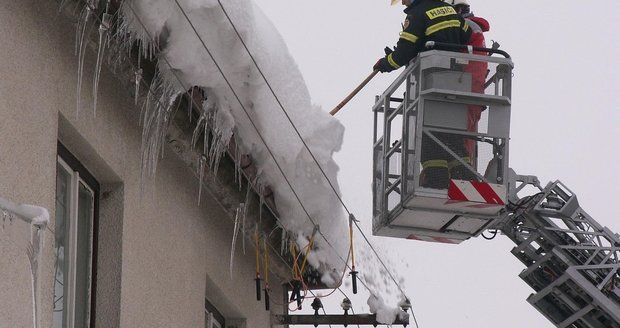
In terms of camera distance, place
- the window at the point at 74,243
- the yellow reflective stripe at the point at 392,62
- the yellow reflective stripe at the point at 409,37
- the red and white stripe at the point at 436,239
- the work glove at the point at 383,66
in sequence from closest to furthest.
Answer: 1. the window at the point at 74,243
2. the yellow reflective stripe at the point at 409,37
3. the yellow reflective stripe at the point at 392,62
4. the work glove at the point at 383,66
5. the red and white stripe at the point at 436,239

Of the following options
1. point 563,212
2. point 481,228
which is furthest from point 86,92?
point 563,212

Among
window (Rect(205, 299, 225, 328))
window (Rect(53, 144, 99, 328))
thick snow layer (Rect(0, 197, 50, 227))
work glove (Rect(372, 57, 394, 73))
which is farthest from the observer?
work glove (Rect(372, 57, 394, 73))

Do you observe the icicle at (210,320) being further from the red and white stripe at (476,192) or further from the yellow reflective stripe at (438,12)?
the yellow reflective stripe at (438,12)

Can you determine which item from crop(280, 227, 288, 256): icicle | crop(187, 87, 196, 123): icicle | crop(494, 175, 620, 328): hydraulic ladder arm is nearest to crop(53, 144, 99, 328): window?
crop(187, 87, 196, 123): icicle

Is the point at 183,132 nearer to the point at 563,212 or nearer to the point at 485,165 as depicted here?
the point at 485,165

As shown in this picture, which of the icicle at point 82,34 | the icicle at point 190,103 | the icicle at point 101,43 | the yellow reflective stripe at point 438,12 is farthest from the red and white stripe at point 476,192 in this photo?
the icicle at point 82,34

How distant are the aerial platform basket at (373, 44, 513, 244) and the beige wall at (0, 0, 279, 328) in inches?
53.9

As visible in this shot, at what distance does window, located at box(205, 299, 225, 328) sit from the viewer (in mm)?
9933

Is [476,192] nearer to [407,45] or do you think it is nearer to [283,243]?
[407,45]

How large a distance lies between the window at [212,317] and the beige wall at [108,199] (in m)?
0.08

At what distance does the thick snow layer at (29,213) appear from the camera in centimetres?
527

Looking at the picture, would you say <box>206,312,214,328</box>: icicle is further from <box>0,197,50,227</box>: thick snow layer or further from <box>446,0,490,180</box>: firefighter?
<box>0,197,50,227</box>: thick snow layer

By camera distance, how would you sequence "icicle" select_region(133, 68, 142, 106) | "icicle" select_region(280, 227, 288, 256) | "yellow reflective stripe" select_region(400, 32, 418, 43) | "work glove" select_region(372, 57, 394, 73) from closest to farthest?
1. "icicle" select_region(133, 68, 142, 106)
2. "icicle" select_region(280, 227, 288, 256)
3. "yellow reflective stripe" select_region(400, 32, 418, 43)
4. "work glove" select_region(372, 57, 394, 73)

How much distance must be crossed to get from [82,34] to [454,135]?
379 centimetres
